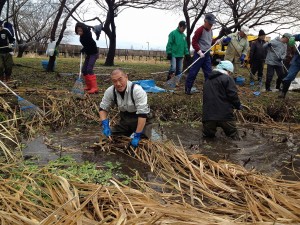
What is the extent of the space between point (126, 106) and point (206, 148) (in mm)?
1208

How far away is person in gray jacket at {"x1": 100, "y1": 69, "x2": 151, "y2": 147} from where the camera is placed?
367 centimetres

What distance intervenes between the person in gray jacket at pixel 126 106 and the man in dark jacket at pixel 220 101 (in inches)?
38.5

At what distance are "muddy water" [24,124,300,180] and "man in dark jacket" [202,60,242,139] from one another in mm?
219

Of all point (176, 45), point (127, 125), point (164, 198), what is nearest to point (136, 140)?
point (127, 125)

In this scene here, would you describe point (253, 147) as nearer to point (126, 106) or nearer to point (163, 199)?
point (126, 106)

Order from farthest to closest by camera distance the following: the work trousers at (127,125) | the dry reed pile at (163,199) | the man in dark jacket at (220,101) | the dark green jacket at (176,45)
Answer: the dark green jacket at (176,45) < the man in dark jacket at (220,101) < the work trousers at (127,125) < the dry reed pile at (163,199)

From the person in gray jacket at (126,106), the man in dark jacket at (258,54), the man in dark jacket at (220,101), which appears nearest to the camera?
the person in gray jacket at (126,106)

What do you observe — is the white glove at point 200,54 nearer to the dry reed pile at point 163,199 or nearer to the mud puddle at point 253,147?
the mud puddle at point 253,147

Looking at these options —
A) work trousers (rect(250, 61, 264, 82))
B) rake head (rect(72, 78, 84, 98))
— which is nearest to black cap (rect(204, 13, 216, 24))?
rake head (rect(72, 78, 84, 98))

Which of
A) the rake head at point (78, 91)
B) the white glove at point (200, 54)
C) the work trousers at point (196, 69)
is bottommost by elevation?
the rake head at point (78, 91)

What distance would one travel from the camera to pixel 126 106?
3922 mm

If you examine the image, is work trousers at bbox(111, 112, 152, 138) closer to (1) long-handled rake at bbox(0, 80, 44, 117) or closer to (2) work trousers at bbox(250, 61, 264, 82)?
(1) long-handled rake at bbox(0, 80, 44, 117)

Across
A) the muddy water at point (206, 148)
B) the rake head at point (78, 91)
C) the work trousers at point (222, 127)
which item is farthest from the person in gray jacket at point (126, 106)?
the rake head at point (78, 91)

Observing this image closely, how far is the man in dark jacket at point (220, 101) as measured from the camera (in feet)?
14.6
